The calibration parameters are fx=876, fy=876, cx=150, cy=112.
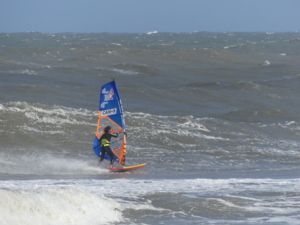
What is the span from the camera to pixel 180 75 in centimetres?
4328

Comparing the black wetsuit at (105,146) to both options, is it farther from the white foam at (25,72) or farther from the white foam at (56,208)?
the white foam at (25,72)

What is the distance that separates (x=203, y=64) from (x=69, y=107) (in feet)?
87.5

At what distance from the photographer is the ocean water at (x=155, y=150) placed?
1152 centimetres

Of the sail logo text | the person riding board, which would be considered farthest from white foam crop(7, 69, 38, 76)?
the person riding board

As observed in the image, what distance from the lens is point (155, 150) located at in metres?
19.9

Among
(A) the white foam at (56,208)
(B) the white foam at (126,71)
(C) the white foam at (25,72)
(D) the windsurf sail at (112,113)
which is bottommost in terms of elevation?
(A) the white foam at (56,208)

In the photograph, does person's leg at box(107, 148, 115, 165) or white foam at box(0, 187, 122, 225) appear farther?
person's leg at box(107, 148, 115, 165)

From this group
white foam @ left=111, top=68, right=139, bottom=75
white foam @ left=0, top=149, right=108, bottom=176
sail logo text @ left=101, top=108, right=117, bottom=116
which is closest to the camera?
white foam @ left=0, top=149, right=108, bottom=176

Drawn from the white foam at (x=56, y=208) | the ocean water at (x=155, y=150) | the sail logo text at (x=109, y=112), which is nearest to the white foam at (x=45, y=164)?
the ocean water at (x=155, y=150)

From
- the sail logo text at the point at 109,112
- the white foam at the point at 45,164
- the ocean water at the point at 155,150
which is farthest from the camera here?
the sail logo text at the point at 109,112

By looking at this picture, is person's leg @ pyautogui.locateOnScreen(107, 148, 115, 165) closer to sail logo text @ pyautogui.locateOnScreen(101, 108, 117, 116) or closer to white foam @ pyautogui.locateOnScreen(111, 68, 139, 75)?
sail logo text @ pyautogui.locateOnScreen(101, 108, 117, 116)

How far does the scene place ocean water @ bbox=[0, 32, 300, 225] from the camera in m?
11.5

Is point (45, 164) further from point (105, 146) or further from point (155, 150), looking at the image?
point (155, 150)

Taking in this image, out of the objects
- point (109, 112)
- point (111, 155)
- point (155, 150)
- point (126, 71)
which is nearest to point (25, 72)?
point (126, 71)
